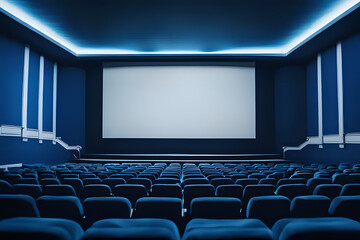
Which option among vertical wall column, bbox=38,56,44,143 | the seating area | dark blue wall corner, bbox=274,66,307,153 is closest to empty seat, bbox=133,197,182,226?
the seating area

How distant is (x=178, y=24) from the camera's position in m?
10.9

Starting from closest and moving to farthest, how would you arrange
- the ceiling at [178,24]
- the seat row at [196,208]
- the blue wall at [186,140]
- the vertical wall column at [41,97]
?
the seat row at [196,208] < the ceiling at [178,24] < the vertical wall column at [41,97] < the blue wall at [186,140]

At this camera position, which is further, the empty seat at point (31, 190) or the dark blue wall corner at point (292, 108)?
the dark blue wall corner at point (292, 108)

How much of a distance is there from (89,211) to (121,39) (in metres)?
11.1

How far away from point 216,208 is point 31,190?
2405 mm

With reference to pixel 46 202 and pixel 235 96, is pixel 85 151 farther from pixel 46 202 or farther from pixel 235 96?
pixel 46 202

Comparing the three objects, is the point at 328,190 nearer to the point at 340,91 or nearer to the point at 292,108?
the point at 340,91

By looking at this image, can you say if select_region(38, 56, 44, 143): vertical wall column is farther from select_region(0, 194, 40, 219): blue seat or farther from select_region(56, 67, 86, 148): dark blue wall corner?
select_region(0, 194, 40, 219): blue seat

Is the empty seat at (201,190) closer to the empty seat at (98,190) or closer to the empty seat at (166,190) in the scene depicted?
the empty seat at (166,190)

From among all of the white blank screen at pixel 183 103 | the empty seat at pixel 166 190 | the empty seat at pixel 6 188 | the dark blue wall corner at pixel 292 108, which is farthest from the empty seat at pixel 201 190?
the dark blue wall corner at pixel 292 108

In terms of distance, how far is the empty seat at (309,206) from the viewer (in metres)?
2.60

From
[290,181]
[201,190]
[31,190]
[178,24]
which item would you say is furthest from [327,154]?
[31,190]

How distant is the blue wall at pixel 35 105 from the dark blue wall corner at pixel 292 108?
1001 centimetres

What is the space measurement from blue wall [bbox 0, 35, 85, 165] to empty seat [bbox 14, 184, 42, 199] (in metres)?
7.44
